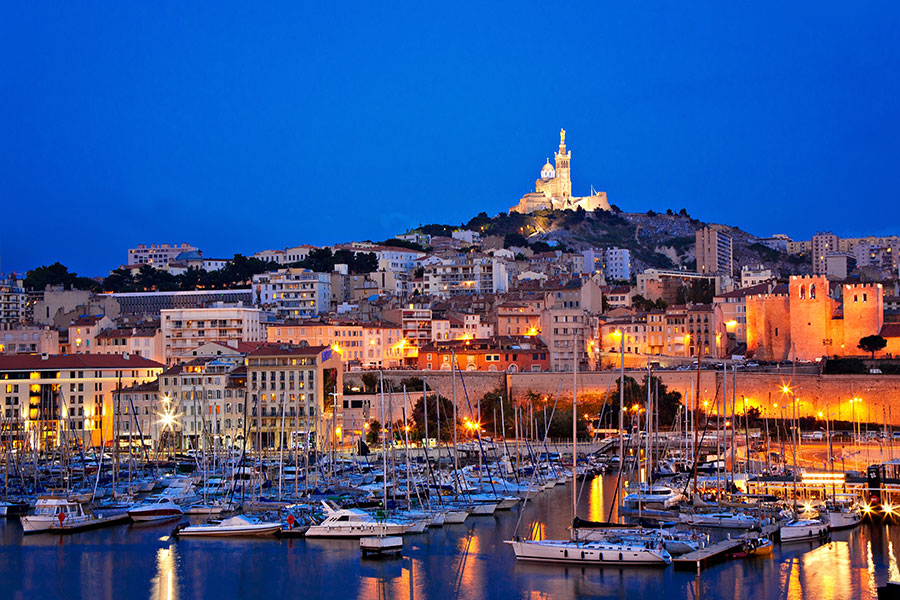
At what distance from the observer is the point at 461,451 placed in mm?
42094

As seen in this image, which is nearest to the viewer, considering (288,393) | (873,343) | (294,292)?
(288,393)

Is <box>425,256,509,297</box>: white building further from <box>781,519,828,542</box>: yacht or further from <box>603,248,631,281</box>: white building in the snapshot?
<box>781,519,828,542</box>: yacht

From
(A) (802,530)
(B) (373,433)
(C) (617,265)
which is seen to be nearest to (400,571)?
(A) (802,530)

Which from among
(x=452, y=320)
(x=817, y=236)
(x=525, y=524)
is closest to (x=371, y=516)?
(x=525, y=524)

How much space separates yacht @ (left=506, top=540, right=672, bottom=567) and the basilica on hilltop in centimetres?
9822

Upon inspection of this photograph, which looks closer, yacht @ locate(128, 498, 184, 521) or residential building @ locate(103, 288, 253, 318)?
yacht @ locate(128, 498, 184, 521)

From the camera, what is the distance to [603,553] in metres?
25.1

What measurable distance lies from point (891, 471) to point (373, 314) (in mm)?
40925

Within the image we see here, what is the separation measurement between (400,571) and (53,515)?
10.7 m

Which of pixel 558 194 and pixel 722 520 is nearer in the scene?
pixel 722 520

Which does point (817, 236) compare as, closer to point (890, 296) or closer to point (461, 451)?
point (890, 296)

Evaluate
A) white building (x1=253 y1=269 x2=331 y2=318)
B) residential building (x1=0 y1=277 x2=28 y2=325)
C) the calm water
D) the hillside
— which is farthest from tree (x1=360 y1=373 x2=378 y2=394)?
the hillside

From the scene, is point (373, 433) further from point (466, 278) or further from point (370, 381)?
point (466, 278)

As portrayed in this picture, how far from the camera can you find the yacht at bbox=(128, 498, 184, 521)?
3195 cm
